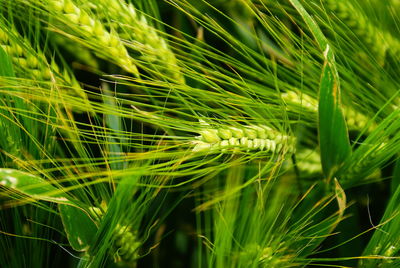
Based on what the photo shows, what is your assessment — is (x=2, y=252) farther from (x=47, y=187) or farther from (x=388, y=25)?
(x=388, y=25)

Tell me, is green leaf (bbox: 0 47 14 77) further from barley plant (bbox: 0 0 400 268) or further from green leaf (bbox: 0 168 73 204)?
green leaf (bbox: 0 168 73 204)

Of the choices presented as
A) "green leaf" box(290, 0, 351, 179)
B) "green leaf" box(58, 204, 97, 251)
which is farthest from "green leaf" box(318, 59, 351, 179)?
"green leaf" box(58, 204, 97, 251)

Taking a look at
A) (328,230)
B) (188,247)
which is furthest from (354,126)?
(188,247)

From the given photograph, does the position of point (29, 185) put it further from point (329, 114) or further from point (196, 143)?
point (329, 114)

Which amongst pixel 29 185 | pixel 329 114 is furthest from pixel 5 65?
pixel 329 114

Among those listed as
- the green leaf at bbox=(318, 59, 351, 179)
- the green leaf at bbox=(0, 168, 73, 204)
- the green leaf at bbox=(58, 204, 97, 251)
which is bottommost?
the green leaf at bbox=(58, 204, 97, 251)

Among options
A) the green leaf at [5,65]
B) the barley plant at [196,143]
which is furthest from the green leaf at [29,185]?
the green leaf at [5,65]

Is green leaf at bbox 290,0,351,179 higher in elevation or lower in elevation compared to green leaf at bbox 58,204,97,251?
higher

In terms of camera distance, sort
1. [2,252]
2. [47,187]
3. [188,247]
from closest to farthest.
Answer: [47,187]
[2,252]
[188,247]
